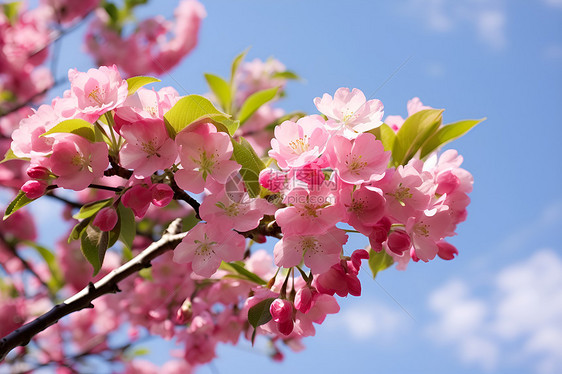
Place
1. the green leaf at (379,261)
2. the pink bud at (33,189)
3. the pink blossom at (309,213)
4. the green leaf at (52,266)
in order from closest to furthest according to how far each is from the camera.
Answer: the pink blossom at (309,213), the pink bud at (33,189), the green leaf at (379,261), the green leaf at (52,266)

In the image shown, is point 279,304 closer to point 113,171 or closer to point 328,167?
point 328,167

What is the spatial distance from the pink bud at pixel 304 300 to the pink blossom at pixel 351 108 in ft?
1.28

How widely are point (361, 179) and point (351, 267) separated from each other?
0.22 m

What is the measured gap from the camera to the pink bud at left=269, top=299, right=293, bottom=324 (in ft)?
3.47

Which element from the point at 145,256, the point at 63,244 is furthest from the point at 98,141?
the point at 63,244

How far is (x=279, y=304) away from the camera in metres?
1.07

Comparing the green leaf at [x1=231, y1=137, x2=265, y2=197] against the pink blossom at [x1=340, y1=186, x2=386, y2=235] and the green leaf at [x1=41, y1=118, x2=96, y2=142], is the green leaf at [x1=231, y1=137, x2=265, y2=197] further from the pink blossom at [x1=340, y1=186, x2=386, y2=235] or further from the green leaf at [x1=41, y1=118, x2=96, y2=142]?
the green leaf at [x1=41, y1=118, x2=96, y2=142]

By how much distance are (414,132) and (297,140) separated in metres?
0.42

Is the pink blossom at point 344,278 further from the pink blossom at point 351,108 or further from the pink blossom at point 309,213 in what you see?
the pink blossom at point 351,108

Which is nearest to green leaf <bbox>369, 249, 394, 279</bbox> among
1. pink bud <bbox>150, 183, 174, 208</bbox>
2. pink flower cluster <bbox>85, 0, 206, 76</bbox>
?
pink bud <bbox>150, 183, 174, 208</bbox>

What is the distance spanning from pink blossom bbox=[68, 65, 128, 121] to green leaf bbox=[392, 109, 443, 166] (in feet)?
2.29

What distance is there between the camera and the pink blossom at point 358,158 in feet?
3.07

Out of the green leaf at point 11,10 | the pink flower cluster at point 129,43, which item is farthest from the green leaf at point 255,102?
the green leaf at point 11,10

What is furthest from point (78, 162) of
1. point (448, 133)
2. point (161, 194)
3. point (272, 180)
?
point (448, 133)
